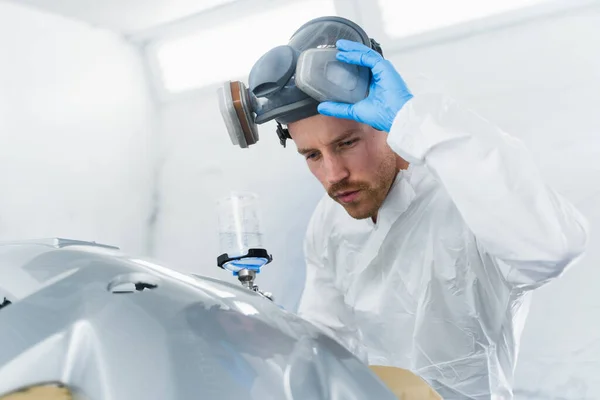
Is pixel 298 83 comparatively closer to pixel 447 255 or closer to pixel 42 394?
pixel 447 255

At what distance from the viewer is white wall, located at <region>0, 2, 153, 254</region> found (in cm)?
161

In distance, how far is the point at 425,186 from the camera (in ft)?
4.01

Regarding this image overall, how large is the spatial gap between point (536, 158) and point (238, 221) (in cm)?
97

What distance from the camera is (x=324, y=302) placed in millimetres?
1438

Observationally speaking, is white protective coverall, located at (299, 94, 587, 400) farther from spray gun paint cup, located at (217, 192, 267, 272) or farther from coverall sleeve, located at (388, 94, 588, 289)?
spray gun paint cup, located at (217, 192, 267, 272)

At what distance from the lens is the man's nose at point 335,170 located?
3.80ft

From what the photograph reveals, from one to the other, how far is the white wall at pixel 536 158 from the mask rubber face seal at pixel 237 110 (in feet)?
1.46

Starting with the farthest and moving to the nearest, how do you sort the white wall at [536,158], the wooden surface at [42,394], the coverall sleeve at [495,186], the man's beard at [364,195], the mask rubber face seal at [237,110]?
the white wall at [536,158], the man's beard at [364,195], the mask rubber face seal at [237,110], the coverall sleeve at [495,186], the wooden surface at [42,394]

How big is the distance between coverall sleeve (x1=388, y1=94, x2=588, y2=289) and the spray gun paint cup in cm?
105

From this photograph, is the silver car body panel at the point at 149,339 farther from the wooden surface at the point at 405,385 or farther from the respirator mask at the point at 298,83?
the respirator mask at the point at 298,83

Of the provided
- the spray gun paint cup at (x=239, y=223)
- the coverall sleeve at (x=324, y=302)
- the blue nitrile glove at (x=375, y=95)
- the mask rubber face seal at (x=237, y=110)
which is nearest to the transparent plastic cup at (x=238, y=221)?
the spray gun paint cup at (x=239, y=223)

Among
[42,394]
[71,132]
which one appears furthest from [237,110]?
[71,132]

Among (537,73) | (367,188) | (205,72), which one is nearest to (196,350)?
(367,188)

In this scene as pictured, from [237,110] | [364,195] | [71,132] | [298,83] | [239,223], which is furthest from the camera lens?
[239,223]
